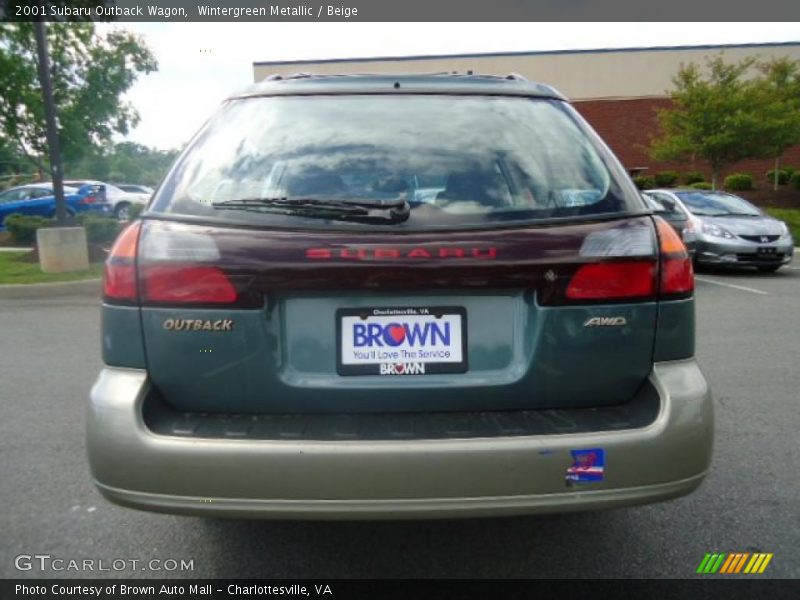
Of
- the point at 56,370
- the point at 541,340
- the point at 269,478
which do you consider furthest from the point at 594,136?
the point at 56,370

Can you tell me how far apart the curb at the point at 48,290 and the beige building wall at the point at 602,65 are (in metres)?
24.7

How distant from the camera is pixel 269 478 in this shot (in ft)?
6.42

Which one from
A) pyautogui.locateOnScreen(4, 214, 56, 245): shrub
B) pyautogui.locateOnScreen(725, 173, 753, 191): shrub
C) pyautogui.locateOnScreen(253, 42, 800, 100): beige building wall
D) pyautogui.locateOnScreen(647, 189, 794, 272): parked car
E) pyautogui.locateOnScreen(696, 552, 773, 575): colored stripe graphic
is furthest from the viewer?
pyautogui.locateOnScreen(253, 42, 800, 100): beige building wall

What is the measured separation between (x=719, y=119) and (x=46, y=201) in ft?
66.4

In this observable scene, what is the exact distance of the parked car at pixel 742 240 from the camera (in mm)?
10906

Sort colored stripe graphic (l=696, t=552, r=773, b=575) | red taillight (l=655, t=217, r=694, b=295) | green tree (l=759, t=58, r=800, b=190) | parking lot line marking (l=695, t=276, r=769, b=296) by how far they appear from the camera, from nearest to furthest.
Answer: red taillight (l=655, t=217, r=694, b=295) → colored stripe graphic (l=696, t=552, r=773, b=575) → parking lot line marking (l=695, t=276, r=769, b=296) → green tree (l=759, t=58, r=800, b=190)

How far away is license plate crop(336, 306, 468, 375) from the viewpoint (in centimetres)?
208

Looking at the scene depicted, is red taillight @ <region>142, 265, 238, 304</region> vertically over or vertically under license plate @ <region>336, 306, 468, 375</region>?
over

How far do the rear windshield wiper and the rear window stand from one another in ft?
0.04

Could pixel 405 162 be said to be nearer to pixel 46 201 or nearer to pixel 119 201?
pixel 119 201

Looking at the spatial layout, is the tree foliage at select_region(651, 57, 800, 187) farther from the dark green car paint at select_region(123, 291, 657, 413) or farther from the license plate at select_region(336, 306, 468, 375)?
the license plate at select_region(336, 306, 468, 375)

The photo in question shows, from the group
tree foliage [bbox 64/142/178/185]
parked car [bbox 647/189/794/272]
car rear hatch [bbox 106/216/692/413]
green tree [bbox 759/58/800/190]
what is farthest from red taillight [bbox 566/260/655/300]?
tree foliage [bbox 64/142/178/185]

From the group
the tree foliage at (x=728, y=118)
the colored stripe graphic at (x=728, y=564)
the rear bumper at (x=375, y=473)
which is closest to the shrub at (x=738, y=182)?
the tree foliage at (x=728, y=118)

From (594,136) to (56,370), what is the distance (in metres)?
4.78
